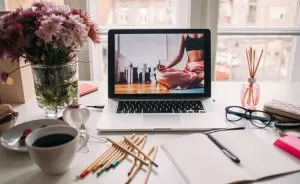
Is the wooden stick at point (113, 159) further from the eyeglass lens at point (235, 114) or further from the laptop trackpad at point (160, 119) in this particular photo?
the eyeglass lens at point (235, 114)

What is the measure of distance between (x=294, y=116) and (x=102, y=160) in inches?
23.1

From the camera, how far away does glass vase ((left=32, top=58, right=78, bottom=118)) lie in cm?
91

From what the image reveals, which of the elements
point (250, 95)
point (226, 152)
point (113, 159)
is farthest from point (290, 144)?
point (113, 159)

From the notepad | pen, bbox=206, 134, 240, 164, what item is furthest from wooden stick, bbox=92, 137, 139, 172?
pen, bbox=206, 134, 240, 164

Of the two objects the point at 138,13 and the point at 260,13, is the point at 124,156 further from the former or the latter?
the point at 260,13

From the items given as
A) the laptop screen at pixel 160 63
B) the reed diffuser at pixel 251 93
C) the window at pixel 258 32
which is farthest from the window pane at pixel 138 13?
the reed diffuser at pixel 251 93

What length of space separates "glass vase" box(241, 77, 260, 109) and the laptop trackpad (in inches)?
11.1

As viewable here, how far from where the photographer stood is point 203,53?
1076mm

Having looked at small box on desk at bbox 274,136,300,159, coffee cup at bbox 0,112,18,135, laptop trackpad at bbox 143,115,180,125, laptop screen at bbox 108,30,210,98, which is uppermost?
laptop screen at bbox 108,30,210,98

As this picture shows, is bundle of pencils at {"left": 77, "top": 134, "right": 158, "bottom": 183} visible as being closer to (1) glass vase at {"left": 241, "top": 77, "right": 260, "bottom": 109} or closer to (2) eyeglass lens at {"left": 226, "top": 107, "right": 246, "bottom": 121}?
(2) eyeglass lens at {"left": 226, "top": 107, "right": 246, "bottom": 121}

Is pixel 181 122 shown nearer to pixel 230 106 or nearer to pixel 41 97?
pixel 230 106

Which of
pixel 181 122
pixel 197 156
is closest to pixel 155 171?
pixel 197 156

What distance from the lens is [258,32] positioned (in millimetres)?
1617

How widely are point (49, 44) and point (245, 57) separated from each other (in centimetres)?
119
